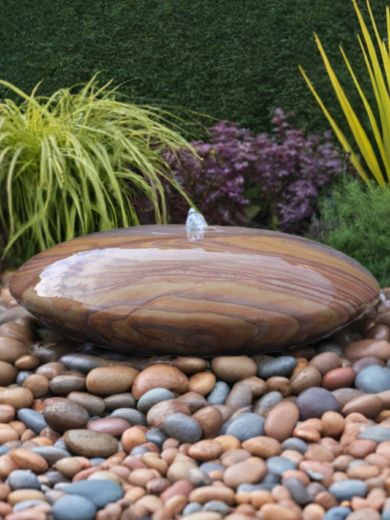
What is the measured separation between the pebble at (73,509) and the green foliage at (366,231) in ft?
7.16

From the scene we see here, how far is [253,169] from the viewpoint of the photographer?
4762mm

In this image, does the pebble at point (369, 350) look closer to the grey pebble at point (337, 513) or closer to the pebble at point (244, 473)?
the pebble at point (244, 473)

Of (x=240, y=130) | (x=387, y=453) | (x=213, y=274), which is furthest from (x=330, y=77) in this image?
(x=387, y=453)

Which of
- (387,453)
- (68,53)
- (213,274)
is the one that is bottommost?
(387,453)

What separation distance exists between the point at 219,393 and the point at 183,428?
31cm

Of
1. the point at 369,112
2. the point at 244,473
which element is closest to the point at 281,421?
the point at 244,473

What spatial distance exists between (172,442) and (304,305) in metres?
0.73

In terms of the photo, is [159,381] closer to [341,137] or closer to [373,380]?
[373,380]

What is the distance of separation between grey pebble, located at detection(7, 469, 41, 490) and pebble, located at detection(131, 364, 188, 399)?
59 centimetres

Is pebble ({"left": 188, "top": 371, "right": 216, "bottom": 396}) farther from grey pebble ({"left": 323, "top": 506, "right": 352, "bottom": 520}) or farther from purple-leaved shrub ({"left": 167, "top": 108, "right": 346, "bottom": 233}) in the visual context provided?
purple-leaved shrub ({"left": 167, "top": 108, "right": 346, "bottom": 233})

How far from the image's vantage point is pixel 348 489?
7.08ft

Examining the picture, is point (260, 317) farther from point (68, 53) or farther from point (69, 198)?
point (68, 53)

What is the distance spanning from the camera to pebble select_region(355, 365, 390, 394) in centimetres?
282

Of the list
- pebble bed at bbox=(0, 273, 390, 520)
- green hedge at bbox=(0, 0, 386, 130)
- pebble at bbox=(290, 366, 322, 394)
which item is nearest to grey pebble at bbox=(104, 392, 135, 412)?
pebble bed at bbox=(0, 273, 390, 520)
